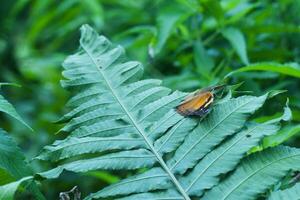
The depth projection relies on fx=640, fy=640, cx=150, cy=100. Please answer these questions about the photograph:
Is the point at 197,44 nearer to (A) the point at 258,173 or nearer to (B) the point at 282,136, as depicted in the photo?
(B) the point at 282,136

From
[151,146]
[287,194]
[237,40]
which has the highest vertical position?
[237,40]

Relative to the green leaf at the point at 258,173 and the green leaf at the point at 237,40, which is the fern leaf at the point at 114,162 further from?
the green leaf at the point at 237,40

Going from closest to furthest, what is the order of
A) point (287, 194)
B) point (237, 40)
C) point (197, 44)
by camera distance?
point (287, 194), point (237, 40), point (197, 44)

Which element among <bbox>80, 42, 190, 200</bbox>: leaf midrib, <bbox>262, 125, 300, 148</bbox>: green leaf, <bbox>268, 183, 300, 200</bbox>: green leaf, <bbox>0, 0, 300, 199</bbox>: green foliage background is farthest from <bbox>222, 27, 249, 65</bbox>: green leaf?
<bbox>268, 183, 300, 200</bbox>: green leaf

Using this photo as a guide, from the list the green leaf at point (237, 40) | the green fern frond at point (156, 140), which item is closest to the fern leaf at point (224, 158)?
the green fern frond at point (156, 140)

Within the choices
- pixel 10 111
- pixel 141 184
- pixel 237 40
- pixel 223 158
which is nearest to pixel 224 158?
pixel 223 158
